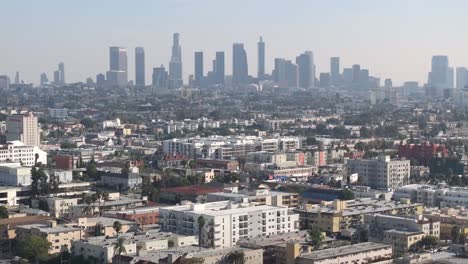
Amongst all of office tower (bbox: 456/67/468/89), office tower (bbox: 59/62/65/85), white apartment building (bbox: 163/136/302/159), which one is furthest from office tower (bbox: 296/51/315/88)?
white apartment building (bbox: 163/136/302/159)

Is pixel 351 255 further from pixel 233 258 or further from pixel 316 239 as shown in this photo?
pixel 233 258

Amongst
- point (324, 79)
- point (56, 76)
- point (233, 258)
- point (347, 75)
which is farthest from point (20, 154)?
point (347, 75)

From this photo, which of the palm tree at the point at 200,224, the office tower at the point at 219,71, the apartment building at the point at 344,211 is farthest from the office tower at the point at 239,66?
the palm tree at the point at 200,224

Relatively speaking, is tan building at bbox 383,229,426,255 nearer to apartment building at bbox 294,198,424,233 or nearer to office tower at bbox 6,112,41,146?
apartment building at bbox 294,198,424,233

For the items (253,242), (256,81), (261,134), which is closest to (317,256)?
(253,242)

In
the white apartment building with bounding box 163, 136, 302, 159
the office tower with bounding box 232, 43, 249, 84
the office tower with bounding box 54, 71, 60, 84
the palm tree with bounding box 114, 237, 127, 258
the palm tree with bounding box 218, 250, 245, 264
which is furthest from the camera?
the office tower with bounding box 54, 71, 60, 84

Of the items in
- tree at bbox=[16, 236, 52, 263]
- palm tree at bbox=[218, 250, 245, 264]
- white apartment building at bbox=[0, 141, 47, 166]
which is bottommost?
tree at bbox=[16, 236, 52, 263]

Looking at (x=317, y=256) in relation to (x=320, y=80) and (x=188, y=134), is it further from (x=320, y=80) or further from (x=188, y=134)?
(x=320, y=80)
